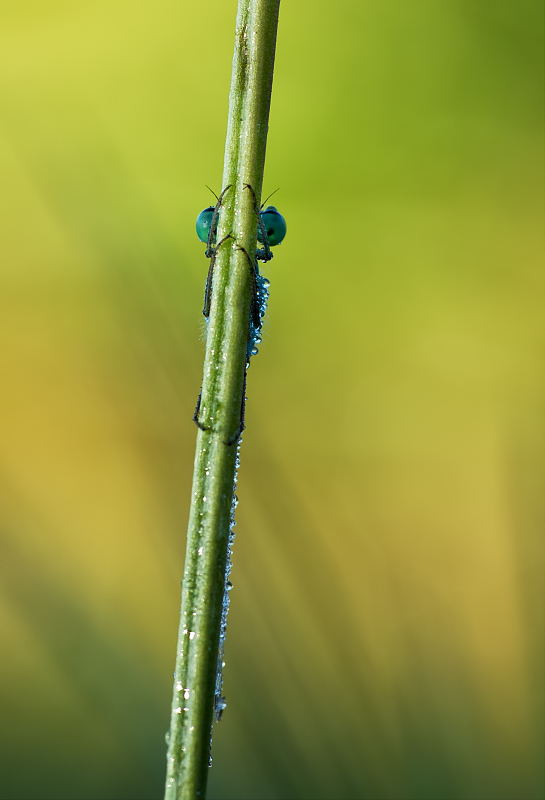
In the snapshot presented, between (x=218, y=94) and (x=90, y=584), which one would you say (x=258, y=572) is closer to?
(x=90, y=584)

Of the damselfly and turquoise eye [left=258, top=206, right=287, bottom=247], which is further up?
turquoise eye [left=258, top=206, right=287, bottom=247]

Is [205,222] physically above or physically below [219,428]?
above

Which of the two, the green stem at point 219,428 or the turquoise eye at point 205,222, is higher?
the turquoise eye at point 205,222

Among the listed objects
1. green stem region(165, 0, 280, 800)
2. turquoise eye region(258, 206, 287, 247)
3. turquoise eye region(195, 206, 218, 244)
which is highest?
turquoise eye region(258, 206, 287, 247)

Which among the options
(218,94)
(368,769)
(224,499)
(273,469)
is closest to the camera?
(224,499)

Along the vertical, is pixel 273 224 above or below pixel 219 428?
above

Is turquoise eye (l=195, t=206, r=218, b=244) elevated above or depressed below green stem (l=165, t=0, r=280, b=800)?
above

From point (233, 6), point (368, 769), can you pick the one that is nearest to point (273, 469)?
point (368, 769)

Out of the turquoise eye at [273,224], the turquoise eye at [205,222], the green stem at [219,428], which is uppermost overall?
the turquoise eye at [273,224]
